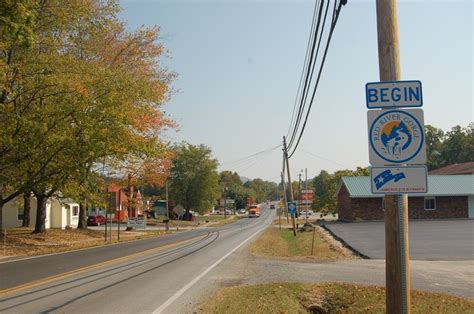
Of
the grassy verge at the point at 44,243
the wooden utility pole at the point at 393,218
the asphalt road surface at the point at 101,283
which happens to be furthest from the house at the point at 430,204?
the wooden utility pole at the point at 393,218

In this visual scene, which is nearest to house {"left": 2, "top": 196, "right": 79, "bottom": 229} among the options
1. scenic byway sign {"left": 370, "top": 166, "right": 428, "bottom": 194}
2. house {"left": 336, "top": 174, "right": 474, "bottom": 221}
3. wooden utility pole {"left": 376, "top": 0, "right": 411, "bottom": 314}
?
house {"left": 336, "top": 174, "right": 474, "bottom": 221}

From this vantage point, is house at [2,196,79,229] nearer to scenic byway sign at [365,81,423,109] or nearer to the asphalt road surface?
the asphalt road surface

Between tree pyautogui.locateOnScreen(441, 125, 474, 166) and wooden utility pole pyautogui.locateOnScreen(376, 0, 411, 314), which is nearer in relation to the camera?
wooden utility pole pyautogui.locateOnScreen(376, 0, 411, 314)

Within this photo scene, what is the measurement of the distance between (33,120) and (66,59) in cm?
306

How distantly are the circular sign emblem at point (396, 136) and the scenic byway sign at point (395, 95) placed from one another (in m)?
0.16

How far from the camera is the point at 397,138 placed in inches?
253

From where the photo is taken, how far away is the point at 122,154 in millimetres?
26688

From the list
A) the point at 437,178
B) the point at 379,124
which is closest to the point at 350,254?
the point at 379,124

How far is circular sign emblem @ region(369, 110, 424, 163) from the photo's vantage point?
6352 millimetres

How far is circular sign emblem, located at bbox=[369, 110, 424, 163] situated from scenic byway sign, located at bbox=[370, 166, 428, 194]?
0.14 meters

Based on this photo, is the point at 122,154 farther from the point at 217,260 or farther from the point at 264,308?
the point at 264,308

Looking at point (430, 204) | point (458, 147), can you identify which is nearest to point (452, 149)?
point (458, 147)

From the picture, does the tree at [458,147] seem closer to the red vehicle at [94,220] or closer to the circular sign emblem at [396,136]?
the red vehicle at [94,220]

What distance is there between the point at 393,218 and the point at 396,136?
112 cm
